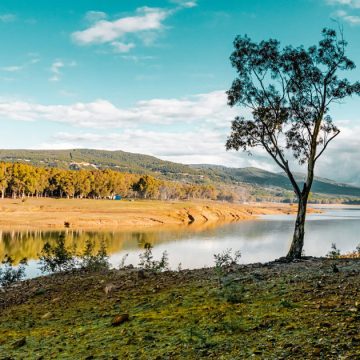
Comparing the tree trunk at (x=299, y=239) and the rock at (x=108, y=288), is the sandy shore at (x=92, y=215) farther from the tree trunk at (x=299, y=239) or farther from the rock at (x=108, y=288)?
the rock at (x=108, y=288)

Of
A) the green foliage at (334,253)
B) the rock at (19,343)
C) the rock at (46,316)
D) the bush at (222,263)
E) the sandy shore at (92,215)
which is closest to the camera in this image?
the rock at (19,343)

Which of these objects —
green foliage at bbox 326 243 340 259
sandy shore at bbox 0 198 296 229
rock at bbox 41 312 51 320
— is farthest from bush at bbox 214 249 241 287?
sandy shore at bbox 0 198 296 229

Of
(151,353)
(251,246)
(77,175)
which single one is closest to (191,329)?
(151,353)

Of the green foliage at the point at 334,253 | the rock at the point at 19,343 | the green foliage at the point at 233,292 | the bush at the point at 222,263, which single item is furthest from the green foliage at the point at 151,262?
the rock at the point at 19,343

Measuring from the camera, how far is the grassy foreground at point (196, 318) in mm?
8172

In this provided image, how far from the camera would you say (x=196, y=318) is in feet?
35.4

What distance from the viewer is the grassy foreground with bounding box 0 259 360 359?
8.17 m

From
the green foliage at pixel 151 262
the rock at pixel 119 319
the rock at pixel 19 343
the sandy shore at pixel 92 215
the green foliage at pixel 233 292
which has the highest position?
the green foliage at pixel 233 292

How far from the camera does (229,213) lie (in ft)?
593

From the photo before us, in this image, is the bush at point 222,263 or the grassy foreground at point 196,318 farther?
the bush at point 222,263

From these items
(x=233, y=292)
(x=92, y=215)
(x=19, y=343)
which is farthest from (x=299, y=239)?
(x=92, y=215)

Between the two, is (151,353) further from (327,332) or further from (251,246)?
(251,246)

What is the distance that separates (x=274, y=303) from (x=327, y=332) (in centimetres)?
306

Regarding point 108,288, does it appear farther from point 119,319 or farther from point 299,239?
point 299,239
